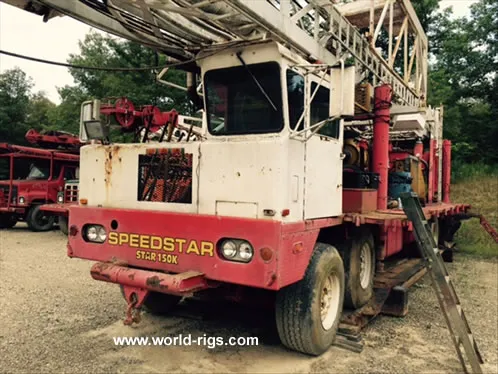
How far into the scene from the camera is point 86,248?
411cm

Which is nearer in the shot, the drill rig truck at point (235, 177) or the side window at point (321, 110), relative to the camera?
the drill rig truck at point (235, 177)

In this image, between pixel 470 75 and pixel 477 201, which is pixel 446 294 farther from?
pixel 470 75

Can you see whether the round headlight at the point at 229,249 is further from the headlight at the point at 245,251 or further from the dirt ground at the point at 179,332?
the dirt ground at the point at 179,332

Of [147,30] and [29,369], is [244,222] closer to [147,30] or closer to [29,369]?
[147,30]

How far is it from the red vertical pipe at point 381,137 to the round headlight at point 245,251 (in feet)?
10.7

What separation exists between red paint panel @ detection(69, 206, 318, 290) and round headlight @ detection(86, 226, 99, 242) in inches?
2.4

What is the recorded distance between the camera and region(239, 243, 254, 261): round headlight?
3.34 meters

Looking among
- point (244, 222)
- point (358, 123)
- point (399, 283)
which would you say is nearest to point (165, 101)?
point (358, 123)

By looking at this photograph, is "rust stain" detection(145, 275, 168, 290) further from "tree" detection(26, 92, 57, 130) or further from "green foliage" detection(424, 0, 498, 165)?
"tree" detection(26, 92, 57, 130)

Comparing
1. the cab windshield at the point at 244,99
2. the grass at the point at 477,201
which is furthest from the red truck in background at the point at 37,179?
the grass at the point at 477,201

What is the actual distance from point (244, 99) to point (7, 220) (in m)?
13.0

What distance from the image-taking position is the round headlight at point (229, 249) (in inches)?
134

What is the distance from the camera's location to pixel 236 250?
11.2 ft

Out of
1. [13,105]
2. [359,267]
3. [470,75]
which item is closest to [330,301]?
[359,267]
